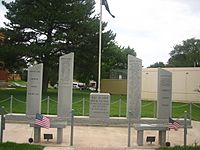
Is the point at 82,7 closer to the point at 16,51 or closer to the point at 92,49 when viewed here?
the point at 92,49

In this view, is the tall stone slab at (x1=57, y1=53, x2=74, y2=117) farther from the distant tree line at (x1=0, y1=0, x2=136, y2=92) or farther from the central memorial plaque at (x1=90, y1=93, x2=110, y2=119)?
the distant tree line at (x1=0, y1=0, x2=136, y2=92)

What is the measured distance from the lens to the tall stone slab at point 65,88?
21172mm

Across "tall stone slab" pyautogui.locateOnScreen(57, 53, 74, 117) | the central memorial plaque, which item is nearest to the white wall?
the central memorial plaque

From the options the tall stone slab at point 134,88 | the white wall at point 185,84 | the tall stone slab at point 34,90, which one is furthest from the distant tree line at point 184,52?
the tall stone slab at point 34,90

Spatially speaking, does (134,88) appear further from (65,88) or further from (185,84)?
(185,84)

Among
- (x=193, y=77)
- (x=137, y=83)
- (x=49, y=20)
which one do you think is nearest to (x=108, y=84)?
(x=193, y=77)

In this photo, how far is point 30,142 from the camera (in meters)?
14.2

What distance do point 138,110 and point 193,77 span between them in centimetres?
2477

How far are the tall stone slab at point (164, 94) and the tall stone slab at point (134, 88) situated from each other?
3.84 ft

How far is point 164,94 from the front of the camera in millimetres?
20344

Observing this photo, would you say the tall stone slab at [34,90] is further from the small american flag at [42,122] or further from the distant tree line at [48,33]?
the distant tree line at [48,33]

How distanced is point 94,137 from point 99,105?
5411mm

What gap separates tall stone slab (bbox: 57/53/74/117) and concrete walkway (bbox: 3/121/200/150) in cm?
176

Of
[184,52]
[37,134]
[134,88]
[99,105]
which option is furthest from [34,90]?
[184,52]
